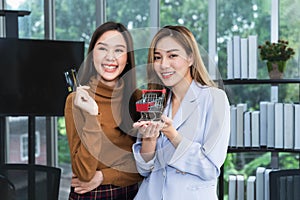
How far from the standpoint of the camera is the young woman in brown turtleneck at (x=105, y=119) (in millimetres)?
1756

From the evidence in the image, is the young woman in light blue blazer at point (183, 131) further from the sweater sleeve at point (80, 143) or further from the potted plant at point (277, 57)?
the potted plant at point (277, 57)

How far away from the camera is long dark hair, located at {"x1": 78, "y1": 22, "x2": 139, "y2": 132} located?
1.80 metres

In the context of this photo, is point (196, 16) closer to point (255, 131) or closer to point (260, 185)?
point (255, 131)

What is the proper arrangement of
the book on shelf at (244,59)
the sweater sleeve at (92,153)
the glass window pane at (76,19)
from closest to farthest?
the sweater sleeve at (92,153)
the book on shelf at (244,59)
the glass window pane at (76,19)

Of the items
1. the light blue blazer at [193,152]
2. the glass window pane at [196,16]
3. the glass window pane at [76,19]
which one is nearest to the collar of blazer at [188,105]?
the light blue blazer at [193,152]

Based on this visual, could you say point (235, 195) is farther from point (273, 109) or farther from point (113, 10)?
point (113, 10)

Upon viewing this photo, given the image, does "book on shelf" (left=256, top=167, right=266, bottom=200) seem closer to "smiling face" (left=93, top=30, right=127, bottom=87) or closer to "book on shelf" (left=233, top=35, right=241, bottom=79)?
"book on shelf" (left=233, top=35, right=241, bottom=79)

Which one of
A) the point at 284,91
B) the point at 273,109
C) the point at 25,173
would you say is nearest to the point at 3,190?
the point at 25,173

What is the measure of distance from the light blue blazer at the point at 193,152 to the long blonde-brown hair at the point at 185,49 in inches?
1.5

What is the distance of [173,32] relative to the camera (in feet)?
5.76

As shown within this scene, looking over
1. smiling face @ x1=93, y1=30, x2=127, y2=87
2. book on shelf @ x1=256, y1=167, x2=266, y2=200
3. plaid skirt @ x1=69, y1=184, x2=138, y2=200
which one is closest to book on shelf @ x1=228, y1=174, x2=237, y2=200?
book on shelf @ x1=256, y1=167, x2=266, y2=200

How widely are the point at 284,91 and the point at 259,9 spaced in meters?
0.57

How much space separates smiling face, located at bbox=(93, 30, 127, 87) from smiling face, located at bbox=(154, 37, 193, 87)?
0.12 m

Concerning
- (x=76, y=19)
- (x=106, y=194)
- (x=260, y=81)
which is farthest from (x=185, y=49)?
(x=76, y=19)
